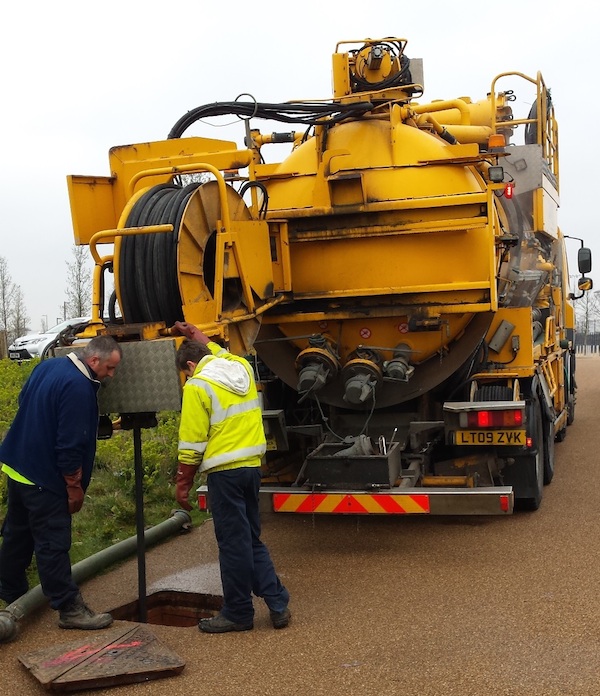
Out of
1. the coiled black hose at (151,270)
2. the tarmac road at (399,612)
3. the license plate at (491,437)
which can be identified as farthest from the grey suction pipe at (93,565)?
the license plate at (491,437)

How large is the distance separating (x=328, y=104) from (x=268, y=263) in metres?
1.36

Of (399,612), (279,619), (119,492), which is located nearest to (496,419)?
(399,612)

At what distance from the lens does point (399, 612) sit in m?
4.88

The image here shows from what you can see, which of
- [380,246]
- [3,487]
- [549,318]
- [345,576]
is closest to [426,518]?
[345,576]

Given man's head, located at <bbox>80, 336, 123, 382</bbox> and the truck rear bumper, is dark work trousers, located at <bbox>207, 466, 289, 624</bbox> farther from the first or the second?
the truck rear bumper

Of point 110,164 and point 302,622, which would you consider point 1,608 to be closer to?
point 302,622

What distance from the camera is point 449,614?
15.8 feet

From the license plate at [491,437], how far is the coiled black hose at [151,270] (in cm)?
261

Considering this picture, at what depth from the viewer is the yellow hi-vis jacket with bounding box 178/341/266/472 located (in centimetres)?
468

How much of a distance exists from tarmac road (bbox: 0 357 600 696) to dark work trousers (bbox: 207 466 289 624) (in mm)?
169

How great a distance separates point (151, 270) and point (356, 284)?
6.48 feet

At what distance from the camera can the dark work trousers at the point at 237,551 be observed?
473cm

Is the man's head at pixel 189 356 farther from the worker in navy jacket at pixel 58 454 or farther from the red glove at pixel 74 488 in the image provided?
the red glove at pixel 74 488

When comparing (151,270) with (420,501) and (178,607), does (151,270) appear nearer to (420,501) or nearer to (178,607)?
(178,607)
